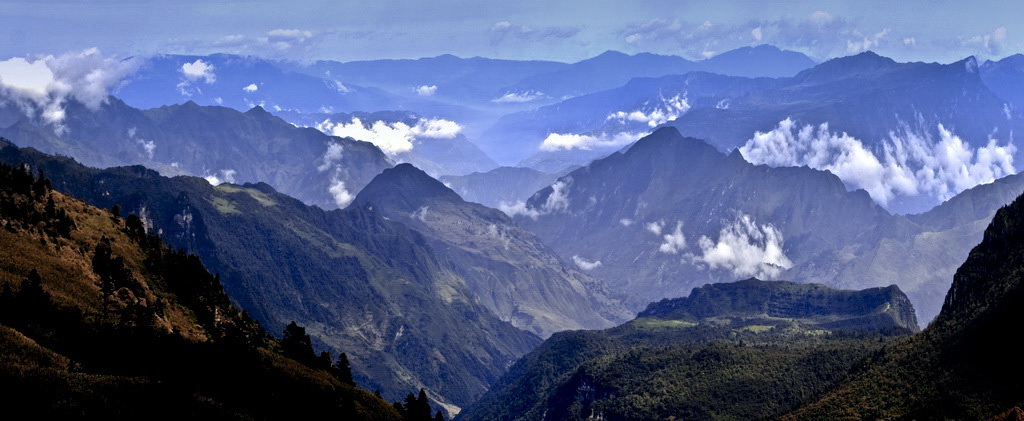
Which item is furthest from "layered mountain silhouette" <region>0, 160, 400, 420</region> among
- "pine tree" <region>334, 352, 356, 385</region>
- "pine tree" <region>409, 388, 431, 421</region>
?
"pine tree" <region>409, 388, 431, 421</region>

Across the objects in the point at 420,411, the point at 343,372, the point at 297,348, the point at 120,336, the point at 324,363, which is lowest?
the point at 420,411

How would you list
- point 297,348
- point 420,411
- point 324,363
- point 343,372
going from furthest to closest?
point 343,372
point 324,363
point 297,348
point 420,411

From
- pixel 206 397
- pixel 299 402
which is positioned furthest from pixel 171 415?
pixel 299 402

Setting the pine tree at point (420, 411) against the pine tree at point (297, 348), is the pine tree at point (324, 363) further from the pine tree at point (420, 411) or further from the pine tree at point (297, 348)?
the pine tree at point (420, 411)

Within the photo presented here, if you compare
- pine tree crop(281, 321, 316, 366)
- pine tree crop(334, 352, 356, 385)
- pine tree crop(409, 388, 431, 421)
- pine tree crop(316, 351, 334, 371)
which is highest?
pine tree crop(281, 321, 316, 366)

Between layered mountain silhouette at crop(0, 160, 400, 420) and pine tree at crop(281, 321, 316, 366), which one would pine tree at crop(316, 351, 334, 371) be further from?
pine tree at crop(281, 321, 316, 366)

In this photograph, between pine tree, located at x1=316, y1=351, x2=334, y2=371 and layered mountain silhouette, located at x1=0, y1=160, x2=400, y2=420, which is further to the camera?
pine tree, located at x1=316, y1=351, x2=334, y2=371

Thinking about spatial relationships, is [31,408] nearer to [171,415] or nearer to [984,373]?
[171,415]

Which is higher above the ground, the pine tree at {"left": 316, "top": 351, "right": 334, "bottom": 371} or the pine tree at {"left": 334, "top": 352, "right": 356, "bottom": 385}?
→ the pine tree at {"left": 316, "top": 351, "right": 334, "bottom": 371}

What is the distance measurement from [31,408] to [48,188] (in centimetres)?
11196

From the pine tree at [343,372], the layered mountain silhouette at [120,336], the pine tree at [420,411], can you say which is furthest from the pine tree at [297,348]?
the pine tree at [420,411]

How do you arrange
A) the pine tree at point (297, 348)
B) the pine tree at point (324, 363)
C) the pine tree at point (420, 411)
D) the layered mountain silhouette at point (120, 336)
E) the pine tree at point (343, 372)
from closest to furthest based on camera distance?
the layered mountain silhouette at point (120, 336)
the pine tree at point (420, 411)
the pine tree at point (297, 348)
the pine tree at point (324, 363)
the pine tree at point (343, 372)

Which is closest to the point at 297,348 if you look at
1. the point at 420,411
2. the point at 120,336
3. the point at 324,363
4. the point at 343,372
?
the point at 324,363

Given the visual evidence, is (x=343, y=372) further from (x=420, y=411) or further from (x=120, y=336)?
(x=120, y=336)
